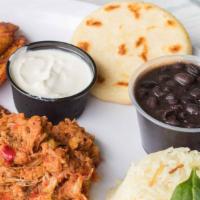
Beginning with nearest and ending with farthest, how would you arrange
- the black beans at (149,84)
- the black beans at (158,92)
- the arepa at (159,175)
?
1. the arepa at (159,175)
2. the black beans at (158,92)
3. the black beans at (149,84)

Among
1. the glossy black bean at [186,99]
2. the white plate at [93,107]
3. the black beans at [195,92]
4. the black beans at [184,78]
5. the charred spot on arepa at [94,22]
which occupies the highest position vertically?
the black beans at [184,78]

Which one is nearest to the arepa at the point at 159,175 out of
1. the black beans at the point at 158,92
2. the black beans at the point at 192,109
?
the black beans at the point at 192,109

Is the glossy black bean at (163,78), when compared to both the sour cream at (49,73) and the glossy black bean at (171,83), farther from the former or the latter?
the sour cream at (49,73)

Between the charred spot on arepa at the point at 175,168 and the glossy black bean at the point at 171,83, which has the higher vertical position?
the glossy black bean at the point at 171,83

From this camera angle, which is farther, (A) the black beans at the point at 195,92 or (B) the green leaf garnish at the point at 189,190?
(A) the black beans at the point at 195,92

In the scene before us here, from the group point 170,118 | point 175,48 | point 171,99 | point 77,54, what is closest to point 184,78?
point 171,99

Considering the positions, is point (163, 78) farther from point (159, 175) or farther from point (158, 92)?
point (159, 175)
